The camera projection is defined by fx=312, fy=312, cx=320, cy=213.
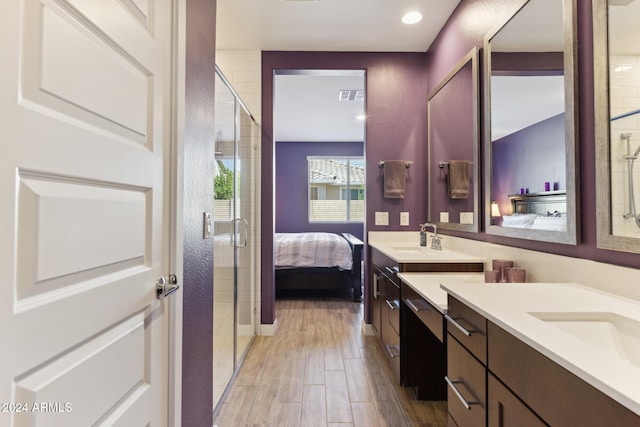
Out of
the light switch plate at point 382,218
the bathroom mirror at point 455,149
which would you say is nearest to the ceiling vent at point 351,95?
the bathroom mirror at point 455,149

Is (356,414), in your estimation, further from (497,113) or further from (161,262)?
(497,113)

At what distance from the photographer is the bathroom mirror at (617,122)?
1.05m

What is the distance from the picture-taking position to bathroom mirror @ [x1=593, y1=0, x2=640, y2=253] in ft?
3.45

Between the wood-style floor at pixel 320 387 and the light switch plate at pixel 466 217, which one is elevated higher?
the light switch plate at pixel 466 217

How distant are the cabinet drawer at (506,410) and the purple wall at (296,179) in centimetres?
597

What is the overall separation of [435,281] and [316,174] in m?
5.41

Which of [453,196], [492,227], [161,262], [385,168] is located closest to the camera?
[161,262]

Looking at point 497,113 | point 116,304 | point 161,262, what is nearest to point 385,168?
point 497,113

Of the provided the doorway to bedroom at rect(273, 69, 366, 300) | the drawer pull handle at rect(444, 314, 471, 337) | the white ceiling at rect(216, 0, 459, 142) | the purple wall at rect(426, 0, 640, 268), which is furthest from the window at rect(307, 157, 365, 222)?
the drawer pull handle at rect(444, 314, 471, 337)

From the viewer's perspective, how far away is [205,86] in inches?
55.7

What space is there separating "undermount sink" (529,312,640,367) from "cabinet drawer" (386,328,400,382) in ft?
3.97

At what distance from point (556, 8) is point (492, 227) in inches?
44.2

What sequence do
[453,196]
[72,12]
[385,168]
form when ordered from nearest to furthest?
[72,12] → [453,196] → [385,168]

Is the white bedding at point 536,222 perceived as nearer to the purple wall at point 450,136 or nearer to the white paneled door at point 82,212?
the purple wall at point 450,136
